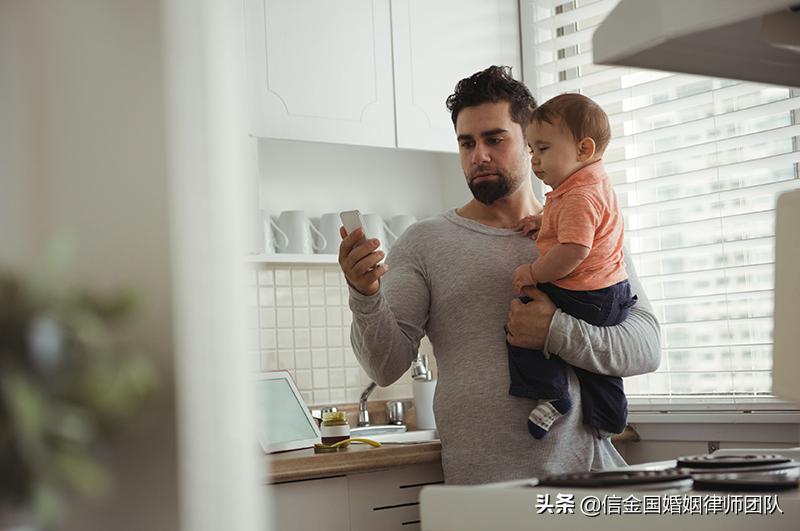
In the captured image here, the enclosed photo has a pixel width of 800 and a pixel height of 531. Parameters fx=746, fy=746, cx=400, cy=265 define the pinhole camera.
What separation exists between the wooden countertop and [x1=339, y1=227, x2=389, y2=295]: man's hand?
447 mm

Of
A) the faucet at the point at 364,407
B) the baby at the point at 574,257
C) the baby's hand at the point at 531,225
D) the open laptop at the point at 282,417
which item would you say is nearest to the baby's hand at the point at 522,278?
the baby at the point at 574,257

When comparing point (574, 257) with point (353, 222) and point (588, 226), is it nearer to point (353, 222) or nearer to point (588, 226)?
point (588, 226)

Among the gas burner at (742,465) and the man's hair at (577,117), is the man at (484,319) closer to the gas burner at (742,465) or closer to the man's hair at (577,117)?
the man's hair at (577,117)

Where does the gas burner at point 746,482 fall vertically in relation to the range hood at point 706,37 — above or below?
below

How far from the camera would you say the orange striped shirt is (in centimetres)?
157

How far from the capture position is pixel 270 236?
92.7 inches

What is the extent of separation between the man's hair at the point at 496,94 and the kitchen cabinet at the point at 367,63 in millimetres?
519

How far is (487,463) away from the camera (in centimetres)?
165

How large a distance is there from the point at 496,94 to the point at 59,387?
163cm

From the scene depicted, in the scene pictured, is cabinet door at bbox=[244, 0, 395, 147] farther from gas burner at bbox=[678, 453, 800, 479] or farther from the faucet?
gas burner at bbox=[678, 453, 800, 479]

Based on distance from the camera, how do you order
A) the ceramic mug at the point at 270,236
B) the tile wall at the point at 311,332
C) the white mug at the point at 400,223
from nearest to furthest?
the ceramic mug at the point at 270,236 < the tile wall at the point at 311,332 < the white mug at the point at 400,223

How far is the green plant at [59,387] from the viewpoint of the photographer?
0.39m

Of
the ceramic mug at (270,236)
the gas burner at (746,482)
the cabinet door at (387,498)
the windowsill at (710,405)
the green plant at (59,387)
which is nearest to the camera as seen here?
the green plant at (59,387)

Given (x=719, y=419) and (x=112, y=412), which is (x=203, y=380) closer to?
(x=112, y=412)
